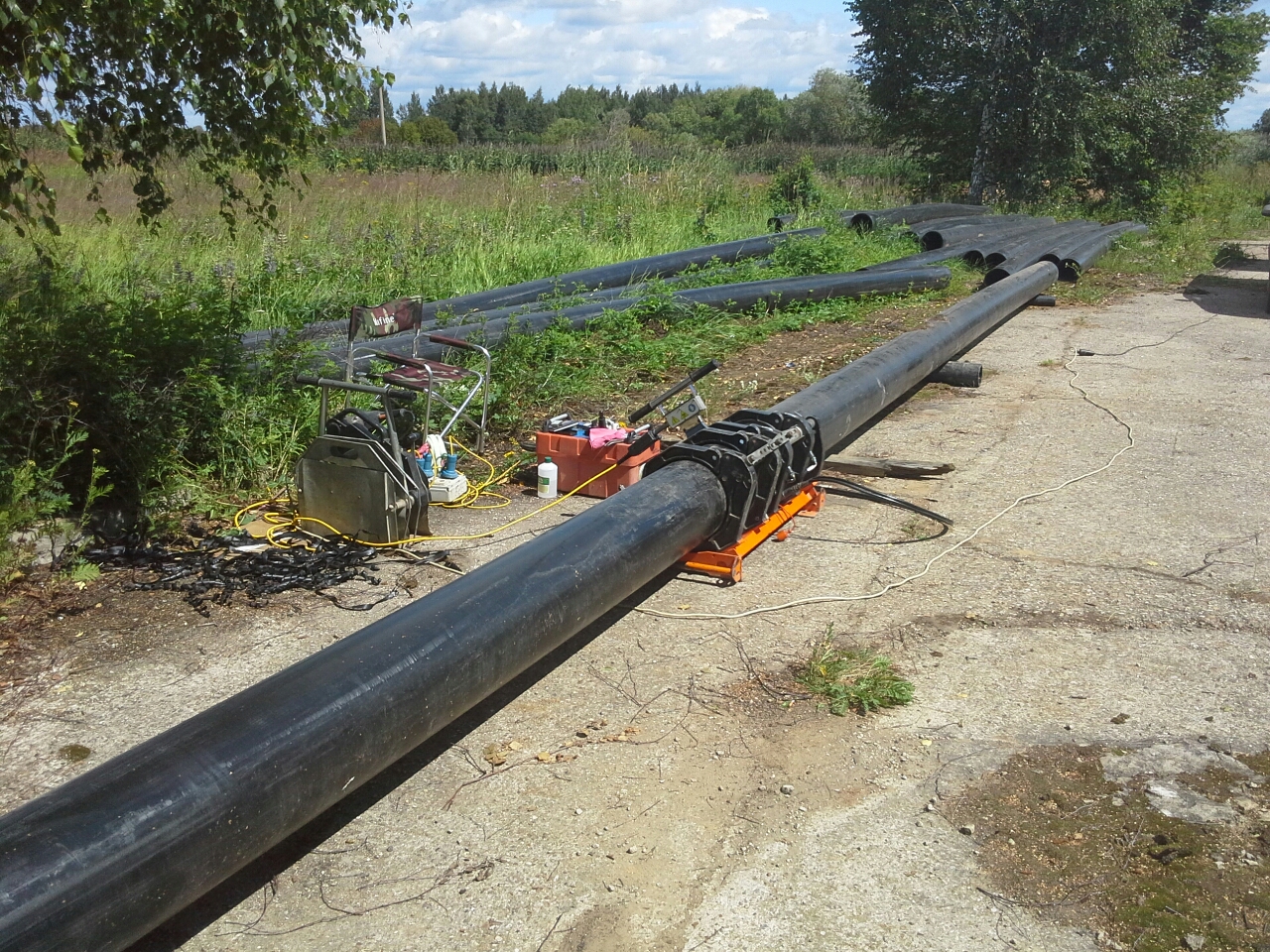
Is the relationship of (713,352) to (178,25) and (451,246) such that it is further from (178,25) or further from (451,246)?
(178,25)

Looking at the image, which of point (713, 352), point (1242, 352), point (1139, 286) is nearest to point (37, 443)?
point (713, 352)

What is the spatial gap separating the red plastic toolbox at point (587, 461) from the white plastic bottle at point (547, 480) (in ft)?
0.26

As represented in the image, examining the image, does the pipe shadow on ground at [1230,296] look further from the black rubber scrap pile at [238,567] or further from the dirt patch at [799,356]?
the black rubber scrap pile at [238,567]

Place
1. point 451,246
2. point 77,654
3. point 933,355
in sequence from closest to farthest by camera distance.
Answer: point 77,654 < point 933,355 < point 451,246

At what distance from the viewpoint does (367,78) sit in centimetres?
486

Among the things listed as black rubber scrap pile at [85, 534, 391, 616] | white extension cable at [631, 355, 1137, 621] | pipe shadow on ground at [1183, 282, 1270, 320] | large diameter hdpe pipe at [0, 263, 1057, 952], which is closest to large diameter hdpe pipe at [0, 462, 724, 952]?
A: large diameter hdpe pipe at [0, 263, 1057, 952]

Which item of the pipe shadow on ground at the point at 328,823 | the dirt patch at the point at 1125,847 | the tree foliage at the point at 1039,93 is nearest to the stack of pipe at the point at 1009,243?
the tree foliage at the point at 1039,93

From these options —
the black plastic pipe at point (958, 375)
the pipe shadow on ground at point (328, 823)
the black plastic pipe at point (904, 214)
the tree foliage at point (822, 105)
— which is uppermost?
the tree foliage at point (822, 105)

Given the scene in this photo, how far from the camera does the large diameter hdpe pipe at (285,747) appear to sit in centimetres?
216

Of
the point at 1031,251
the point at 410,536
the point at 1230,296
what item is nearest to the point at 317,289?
the point at 410,536

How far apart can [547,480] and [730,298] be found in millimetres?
4609

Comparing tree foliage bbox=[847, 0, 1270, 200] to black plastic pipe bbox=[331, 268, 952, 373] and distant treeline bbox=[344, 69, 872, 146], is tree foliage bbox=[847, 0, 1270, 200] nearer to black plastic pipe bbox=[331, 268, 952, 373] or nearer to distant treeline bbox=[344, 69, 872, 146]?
black plastic pipe bbox=[331, 268, 952, 373]

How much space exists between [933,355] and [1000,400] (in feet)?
2.12

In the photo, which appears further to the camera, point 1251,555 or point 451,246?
point 451,246
